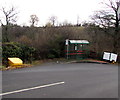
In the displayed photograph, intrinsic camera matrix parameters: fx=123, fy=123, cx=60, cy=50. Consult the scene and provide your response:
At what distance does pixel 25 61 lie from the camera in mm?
13523

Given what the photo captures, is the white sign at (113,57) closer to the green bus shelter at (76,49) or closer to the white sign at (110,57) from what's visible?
the white sign at (110,57)

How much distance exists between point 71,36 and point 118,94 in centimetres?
1290

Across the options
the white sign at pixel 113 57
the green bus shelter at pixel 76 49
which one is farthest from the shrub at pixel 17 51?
the white sign at pixel 113 57

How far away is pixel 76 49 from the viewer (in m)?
16.5

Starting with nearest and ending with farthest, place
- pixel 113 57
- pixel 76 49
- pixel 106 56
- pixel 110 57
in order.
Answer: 1. pixel 113 57
2. pixel 110 57
3. pixel 106 56
4. pixel 76 49

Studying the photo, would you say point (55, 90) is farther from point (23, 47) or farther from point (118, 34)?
point (118, 34)

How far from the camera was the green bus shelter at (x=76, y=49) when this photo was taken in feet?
52.6

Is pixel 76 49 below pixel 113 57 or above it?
above

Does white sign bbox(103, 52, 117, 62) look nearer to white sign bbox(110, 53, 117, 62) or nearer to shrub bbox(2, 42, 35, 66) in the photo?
white sign bbox(110, 53, 117, 62)

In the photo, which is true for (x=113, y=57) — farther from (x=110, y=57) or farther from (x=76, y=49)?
(x=76, y=49)

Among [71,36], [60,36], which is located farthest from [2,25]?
[71,36]

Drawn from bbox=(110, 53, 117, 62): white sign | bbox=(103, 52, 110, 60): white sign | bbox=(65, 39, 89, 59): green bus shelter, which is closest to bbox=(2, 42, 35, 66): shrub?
bbox=(65, 39, 89, 59): green bus shelter

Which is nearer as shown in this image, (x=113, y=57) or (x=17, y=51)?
(x=17, y=51)

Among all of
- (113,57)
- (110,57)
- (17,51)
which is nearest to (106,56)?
(110,57)
